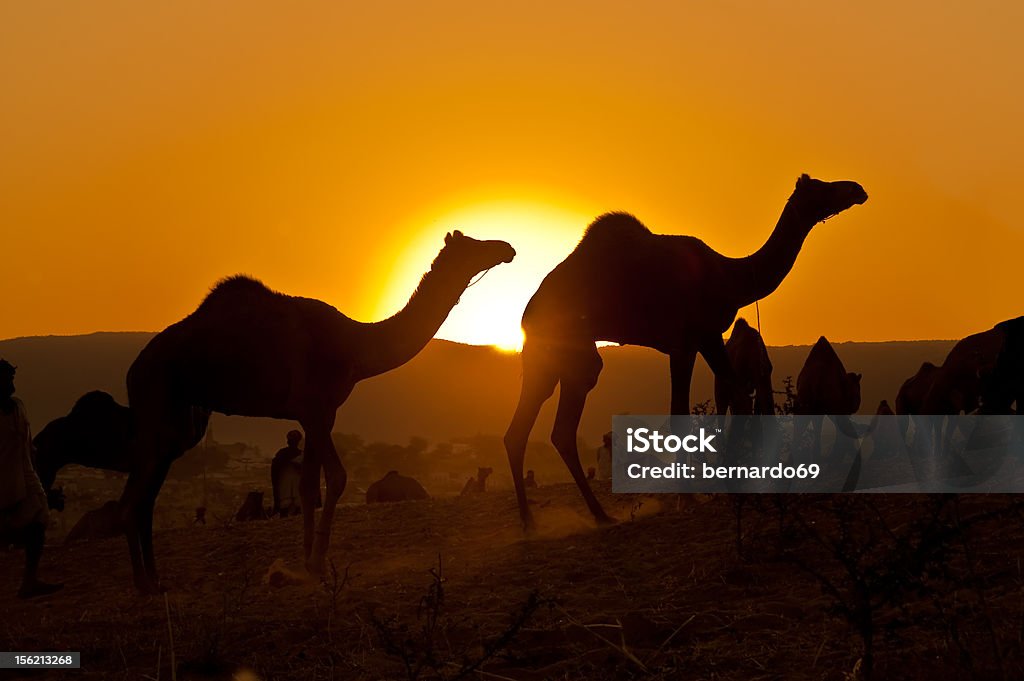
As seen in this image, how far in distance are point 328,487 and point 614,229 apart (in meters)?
4.04

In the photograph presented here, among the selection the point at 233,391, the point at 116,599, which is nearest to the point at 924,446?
the point at 233,391

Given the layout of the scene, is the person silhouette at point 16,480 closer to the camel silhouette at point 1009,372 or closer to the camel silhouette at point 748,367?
the camel silhouette at point 748,367

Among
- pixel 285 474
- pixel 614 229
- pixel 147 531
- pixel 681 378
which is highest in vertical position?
pixel 614 229

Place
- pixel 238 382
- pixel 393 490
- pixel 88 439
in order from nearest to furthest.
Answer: pixel 238 382, pixel 88 439, pixel 393 490

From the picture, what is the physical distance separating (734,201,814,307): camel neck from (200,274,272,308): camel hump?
15.6ft

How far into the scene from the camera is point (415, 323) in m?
12.4

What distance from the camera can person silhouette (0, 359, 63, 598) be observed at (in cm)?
1074

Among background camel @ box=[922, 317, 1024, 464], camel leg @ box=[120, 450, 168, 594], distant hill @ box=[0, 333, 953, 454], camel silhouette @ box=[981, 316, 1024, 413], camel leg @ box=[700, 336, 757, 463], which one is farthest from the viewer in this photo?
distant hill @ box=[0, 333, 953, 454]

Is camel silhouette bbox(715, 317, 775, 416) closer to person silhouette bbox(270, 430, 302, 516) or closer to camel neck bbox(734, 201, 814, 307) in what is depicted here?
camel neck bbox(734, 201, 814, 307)

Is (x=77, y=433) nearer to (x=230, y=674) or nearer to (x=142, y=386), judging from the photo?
(x=142, y=386)

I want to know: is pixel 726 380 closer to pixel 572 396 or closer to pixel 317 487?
pixel 572 396

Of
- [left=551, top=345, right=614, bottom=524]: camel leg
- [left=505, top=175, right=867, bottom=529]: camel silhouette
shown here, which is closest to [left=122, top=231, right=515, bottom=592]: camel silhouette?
[left=505, top=175, right=867, bottom=529]: camel silhouette

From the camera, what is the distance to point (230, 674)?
291 inches

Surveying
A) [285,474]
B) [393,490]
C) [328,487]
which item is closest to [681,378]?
[328,487]
